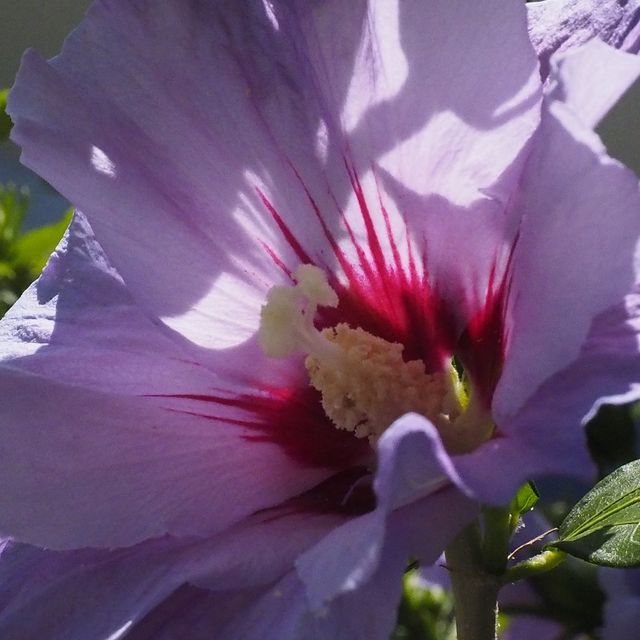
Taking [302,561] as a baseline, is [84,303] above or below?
above

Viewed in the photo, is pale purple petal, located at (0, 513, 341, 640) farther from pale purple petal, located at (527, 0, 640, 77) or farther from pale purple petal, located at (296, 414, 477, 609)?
pale purple petal, located at (527, 0, 640, 77)

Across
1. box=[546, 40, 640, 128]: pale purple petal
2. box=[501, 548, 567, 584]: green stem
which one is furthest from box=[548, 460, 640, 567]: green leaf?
box=[546, 40, 640, 128]: pale purple petal

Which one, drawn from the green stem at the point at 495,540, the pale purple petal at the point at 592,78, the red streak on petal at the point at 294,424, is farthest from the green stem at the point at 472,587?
the pale purple petal at the point at 592,78

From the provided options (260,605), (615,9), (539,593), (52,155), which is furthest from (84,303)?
(539,593)

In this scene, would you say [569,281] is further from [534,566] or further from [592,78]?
[534,566]

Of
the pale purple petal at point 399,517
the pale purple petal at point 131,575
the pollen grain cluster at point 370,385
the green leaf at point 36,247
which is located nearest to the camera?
the pale purple petal at point 399,517

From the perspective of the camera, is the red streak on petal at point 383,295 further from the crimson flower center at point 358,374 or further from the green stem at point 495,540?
the green stem at point 495,540

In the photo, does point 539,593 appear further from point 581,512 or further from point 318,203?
point 318,203
